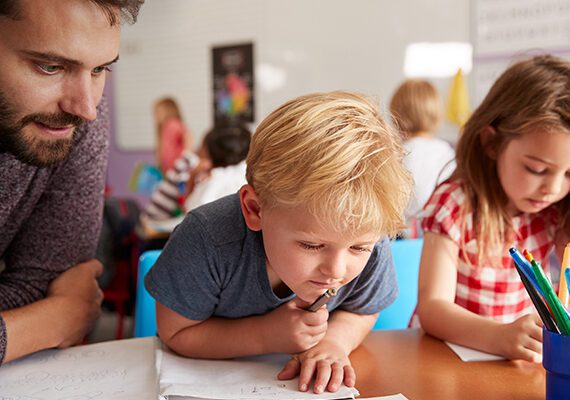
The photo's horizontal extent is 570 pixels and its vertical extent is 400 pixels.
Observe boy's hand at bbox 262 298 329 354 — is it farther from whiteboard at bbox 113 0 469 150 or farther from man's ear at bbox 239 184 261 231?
whiteboard at bbox 113 0 469 150

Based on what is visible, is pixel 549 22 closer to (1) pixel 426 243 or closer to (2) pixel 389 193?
(1) pixel 426 243

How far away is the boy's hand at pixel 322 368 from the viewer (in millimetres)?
823

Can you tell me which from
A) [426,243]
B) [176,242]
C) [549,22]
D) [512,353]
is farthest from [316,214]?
[549,22]

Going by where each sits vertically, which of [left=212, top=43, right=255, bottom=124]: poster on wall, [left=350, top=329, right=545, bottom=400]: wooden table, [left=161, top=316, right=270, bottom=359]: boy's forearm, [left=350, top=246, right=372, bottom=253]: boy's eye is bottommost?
[left=350, top=329, right=545, bottom=400]: wooden table

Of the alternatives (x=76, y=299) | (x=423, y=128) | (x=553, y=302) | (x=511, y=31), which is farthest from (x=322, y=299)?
(x=511, y=31)

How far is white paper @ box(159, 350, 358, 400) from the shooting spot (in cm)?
80

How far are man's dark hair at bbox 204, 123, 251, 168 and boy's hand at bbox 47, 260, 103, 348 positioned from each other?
1722 millimetres

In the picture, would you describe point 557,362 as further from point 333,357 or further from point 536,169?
point 536,169

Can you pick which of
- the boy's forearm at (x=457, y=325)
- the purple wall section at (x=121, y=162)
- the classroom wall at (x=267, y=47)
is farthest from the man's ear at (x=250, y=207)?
the purple wall section at (x=121, y=162)

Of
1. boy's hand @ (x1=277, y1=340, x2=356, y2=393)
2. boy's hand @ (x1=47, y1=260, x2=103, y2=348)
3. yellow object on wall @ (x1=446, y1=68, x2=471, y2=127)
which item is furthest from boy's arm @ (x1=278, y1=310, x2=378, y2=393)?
yellow object on wall @ (x1=446, y1=68, x2=471, y2=127)

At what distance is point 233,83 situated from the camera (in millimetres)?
4391

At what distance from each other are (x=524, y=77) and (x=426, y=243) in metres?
0.34

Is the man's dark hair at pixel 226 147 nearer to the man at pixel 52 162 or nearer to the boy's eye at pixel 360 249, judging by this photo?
the man at pixel 52 162

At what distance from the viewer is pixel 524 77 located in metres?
1.17
